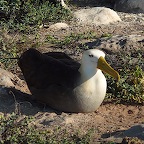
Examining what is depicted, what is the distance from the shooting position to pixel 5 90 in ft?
25.1

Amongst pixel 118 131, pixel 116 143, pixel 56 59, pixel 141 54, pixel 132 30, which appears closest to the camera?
pixel 116 143

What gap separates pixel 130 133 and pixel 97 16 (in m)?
5.77

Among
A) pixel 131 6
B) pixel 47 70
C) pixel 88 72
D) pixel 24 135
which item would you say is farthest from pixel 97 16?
pixel 24 135

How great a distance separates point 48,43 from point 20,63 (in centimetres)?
247

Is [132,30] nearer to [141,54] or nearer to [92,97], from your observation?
[141,54]

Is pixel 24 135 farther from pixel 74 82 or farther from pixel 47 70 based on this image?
pixel 47 70

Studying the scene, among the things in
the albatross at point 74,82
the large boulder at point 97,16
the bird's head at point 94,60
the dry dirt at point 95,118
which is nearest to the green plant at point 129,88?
the dry dirt at point 95,118

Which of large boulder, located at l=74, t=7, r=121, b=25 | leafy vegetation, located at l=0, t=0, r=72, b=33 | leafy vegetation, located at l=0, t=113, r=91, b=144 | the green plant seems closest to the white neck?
the green plant

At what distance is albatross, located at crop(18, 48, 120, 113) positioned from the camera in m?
6.97

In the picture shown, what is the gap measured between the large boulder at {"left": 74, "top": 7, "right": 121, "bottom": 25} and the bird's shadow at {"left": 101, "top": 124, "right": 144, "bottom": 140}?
533 cm

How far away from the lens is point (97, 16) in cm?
1169

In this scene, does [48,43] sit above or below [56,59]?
below

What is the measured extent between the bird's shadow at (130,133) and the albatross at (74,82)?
0.69 m

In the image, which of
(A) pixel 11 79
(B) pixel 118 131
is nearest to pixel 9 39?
(A) pixel 11 79
